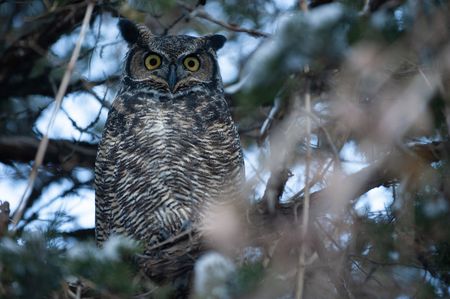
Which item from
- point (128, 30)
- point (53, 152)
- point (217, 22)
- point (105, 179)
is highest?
point (128, 30)

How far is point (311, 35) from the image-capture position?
2.47 metres

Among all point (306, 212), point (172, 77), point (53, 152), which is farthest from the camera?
point (53, 152)

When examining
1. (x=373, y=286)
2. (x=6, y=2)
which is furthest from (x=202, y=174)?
(x=6, y=2)

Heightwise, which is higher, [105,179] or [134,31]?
[134,31]

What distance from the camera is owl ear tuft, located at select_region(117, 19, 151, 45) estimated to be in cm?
422

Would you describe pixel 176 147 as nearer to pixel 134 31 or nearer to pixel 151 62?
pixel 151 62

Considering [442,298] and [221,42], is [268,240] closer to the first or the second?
[442,298]

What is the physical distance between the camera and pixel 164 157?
361cm

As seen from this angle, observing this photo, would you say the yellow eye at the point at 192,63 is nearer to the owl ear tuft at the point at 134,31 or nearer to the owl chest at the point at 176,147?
the owl ear tuft at the point at 134,31

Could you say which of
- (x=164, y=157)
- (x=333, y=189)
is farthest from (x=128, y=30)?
(x=333, y=189)

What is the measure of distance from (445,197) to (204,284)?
92cm

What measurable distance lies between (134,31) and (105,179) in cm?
97

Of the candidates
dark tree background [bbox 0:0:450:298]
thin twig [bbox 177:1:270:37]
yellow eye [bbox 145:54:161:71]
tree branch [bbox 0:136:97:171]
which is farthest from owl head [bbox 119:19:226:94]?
A: dark tree background [bbox 0:0:450:298]

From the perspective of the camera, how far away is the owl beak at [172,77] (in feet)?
13.3
